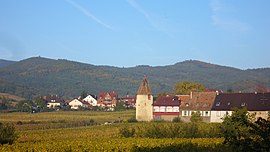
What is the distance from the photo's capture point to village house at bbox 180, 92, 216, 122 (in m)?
80.2

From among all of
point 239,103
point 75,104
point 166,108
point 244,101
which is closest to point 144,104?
point 166,108

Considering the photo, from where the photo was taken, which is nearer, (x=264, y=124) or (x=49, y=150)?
(x=264, y=124)

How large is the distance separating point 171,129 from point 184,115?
33412 millimetres

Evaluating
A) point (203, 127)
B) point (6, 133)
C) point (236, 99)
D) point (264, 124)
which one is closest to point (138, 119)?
point (236, 99)

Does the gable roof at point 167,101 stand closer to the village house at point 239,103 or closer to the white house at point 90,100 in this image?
the village house at point 239,103

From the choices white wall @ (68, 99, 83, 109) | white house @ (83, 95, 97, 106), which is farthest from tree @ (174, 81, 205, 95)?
white house @ (83, 95, 97, 106)

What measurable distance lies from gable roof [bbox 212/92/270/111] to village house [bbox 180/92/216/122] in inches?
63.7

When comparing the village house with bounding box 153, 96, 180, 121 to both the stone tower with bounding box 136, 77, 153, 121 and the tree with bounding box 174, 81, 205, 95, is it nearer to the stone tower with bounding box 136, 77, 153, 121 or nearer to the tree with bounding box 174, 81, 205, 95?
the stone tower with bounding box 136, 77, 153, 121

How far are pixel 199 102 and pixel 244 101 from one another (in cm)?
919

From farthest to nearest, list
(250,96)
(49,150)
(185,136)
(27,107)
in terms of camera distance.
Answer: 1. (27,107)
2. (250,96)
3. (185,136)
4. (49,150)

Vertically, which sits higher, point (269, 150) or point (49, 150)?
point (269, 150)

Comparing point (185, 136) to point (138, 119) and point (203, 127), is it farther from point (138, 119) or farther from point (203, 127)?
point (138, 119)

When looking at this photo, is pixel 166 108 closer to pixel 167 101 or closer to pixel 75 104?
pixel 167 101

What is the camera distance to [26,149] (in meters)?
29.9
